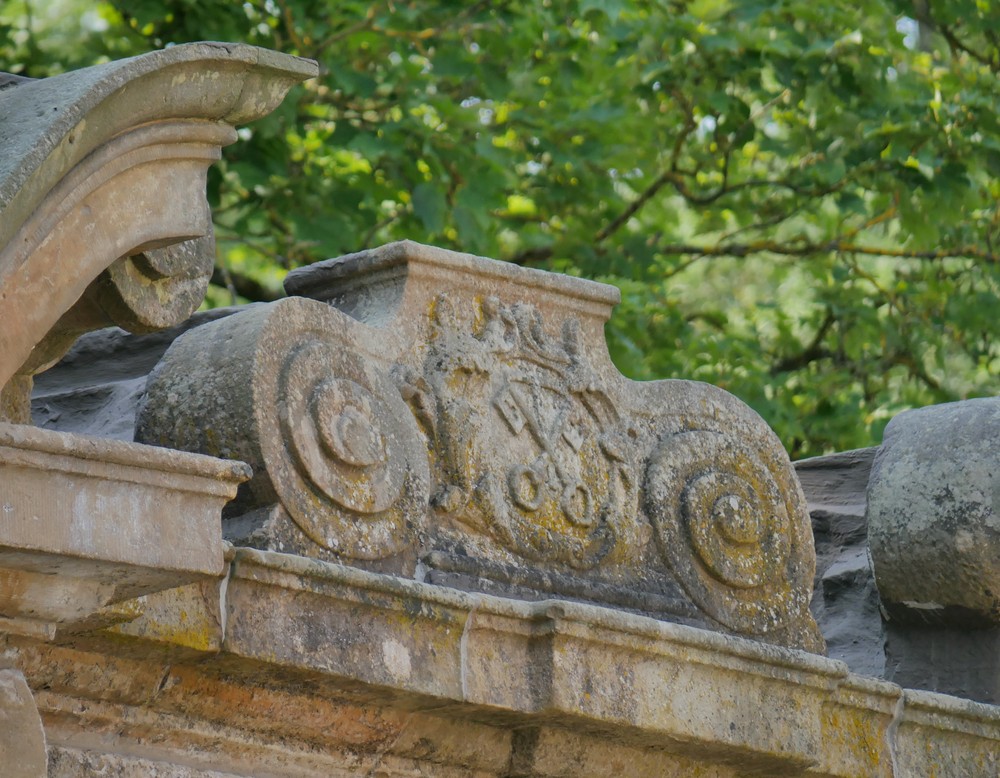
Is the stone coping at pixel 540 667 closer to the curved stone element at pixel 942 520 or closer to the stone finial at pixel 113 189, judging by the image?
the curved stone element at pixel 942 520

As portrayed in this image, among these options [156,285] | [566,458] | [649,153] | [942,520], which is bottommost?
[942,520]

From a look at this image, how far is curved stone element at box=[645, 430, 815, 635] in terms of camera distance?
3850 millimetres

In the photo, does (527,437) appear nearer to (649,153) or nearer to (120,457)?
(120,457)

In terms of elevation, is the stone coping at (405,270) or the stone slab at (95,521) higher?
the stone coping at (405,270)

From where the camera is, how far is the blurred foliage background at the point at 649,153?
677cm

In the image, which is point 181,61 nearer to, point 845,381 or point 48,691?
point 48,691

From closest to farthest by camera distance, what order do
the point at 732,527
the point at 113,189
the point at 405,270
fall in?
1. the point at 113,189
2. the point at 405,270
3. the point at 732,527

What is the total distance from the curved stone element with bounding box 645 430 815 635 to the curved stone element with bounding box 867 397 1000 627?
0.28 meters

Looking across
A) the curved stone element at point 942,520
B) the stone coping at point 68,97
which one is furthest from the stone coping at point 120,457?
the curved stone element at point 942,520

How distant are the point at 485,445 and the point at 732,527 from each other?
638 millimetres

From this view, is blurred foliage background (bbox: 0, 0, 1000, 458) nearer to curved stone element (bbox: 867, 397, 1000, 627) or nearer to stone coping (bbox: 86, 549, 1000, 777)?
curved stone element (bbox: 867, 397, 1000, 627)

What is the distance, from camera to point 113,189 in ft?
9.21

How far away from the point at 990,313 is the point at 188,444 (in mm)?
5319

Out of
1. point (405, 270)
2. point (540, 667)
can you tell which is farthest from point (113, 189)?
point (540, 667)
